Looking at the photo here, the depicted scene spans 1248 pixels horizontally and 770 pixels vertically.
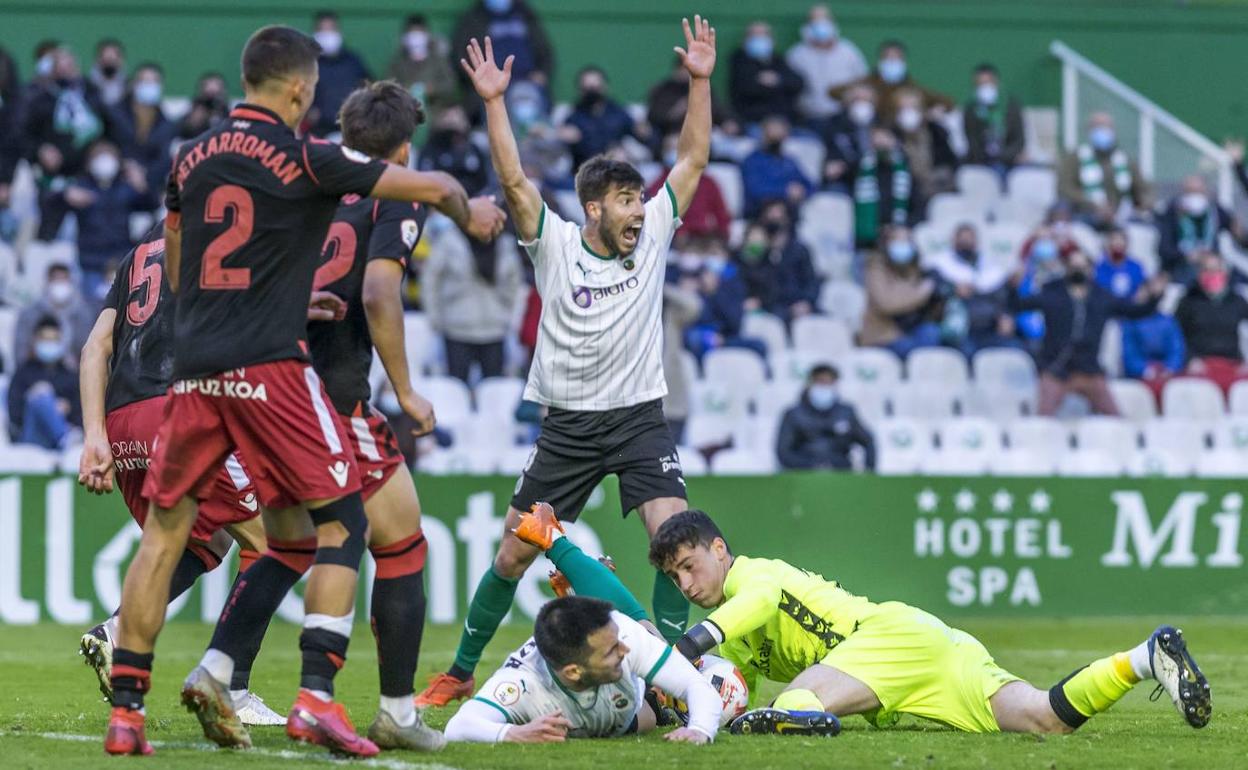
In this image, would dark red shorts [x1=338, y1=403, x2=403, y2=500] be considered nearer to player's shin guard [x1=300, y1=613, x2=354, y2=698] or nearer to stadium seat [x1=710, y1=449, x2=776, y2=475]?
player's shin guard [x1=300, y1=613, x2=354, y2=698]

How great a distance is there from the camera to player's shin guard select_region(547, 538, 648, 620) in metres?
7.79

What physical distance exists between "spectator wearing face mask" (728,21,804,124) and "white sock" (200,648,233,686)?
1465cm

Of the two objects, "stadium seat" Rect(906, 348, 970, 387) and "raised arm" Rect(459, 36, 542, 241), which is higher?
"raised arm" Rect(459, 36, 542, 241)

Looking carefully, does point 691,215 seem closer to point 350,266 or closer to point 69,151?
point 69,151

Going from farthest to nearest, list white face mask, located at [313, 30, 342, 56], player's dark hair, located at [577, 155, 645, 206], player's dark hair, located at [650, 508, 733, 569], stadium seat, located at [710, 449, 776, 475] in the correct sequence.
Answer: white face mask, located at [313, 30, 342, 56]
stadium seat, located at [710, 449, 776, 475]
player's dark hair, located at [577, 155, 645, 206]
player's dark hair, located at [650, 508, 733, 569]

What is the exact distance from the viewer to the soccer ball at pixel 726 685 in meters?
7.51

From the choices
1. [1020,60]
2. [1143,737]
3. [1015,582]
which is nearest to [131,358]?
[1143,737]

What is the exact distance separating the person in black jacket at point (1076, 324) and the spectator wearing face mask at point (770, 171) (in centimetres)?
254

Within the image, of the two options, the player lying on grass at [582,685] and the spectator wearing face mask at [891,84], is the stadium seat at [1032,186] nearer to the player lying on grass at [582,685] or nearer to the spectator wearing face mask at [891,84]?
the spectator wearing face mask at [891,84]

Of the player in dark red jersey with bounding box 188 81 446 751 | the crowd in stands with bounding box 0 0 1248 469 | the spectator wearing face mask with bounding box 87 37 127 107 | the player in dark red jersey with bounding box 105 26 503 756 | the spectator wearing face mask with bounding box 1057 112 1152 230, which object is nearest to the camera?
the player in dark red jersey with bounding box 105 26 503 756

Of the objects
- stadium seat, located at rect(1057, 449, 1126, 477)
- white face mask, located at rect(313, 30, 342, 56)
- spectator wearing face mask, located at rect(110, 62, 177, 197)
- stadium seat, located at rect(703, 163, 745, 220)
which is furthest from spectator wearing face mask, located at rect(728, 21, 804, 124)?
spectator wearing face mask, located at rect(110, 62, 177, 197)

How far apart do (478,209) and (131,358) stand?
2269mm

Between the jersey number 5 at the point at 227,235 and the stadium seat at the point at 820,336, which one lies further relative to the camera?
the stadium seat at the point at 820,336

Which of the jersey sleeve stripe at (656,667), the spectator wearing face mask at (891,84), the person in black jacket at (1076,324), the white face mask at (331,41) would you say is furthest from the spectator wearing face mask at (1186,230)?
the jersey sleeve stripe at (656,667)
